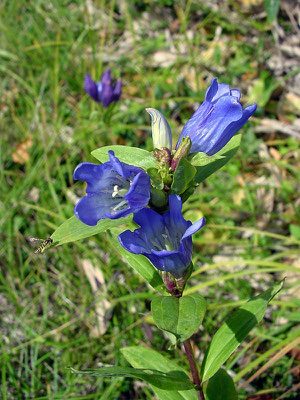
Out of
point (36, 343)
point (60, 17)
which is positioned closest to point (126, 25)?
point (60, 17)

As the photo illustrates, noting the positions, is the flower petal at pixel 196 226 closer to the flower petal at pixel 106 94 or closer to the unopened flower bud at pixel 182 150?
the unopened flower bud at pixel 182 150

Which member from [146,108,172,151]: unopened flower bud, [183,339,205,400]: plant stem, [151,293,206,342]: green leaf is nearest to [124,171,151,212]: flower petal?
[146,108,172,151]: unopened flower bud

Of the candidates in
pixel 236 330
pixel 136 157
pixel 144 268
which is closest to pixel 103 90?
pixel 136 157

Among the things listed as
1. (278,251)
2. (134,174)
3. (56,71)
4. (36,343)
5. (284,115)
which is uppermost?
(134,174)

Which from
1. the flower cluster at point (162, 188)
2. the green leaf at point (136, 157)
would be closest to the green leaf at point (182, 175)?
the flower cluster at point (162, 188)

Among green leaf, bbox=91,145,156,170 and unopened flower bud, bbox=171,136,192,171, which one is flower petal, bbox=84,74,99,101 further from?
unopened flower bud, bbox=171,136,192,171

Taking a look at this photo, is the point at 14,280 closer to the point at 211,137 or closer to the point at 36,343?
the point at 36,343
